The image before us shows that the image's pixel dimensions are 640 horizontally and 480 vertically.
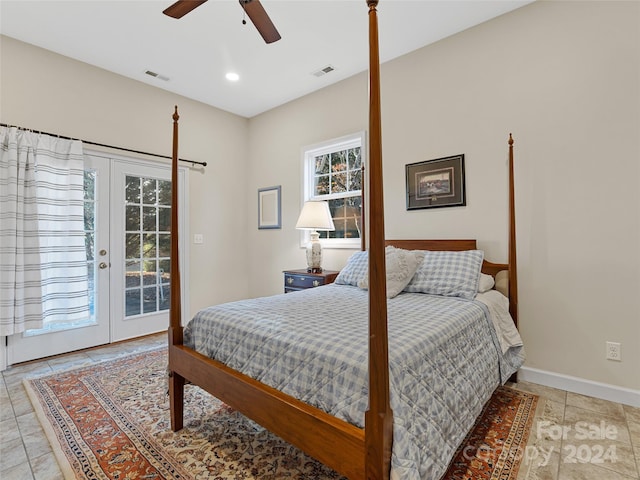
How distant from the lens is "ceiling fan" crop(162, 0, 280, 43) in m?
1.82

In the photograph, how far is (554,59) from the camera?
91.6 inches

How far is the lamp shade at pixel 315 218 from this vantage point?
3.33 m

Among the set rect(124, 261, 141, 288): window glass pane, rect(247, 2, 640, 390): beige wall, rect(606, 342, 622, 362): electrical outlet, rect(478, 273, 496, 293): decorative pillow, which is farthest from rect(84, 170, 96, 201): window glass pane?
rect(606, 342, 622, 362): electrical outlet

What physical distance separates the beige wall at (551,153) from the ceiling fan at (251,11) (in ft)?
5.08

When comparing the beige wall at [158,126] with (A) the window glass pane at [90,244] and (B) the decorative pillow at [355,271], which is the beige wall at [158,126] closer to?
(A) the window glass pane at [90,244]

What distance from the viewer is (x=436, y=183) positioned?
2875 millimetres

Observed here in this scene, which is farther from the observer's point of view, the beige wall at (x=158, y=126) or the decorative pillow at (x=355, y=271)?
the beige wall at (x=158, y=126)

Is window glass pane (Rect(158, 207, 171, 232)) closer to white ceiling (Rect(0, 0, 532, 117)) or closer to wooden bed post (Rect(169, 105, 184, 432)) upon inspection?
white ceiling (Rect(0, 0, 532, 117))

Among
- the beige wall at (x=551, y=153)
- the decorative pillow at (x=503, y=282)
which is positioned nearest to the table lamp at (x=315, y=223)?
the beige wall at (x=551, y=153)

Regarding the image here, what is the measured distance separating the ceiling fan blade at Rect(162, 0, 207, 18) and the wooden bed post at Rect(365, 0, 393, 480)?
1381mm

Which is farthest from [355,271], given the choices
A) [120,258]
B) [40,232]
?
[40,232]

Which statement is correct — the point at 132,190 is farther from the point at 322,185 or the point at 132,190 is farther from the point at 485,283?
the point at 485,283

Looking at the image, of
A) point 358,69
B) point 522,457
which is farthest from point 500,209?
point 358,69

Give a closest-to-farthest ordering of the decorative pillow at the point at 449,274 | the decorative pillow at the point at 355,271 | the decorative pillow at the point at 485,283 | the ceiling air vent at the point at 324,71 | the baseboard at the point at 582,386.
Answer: the baseboard at the point at 582,386 < the decorative pillow at the point at 449,274 < the decorative pillow at the point at 485,283 < the decorative pillow at the point at 355,271 < the ceiling air vent at the point at 324,71
